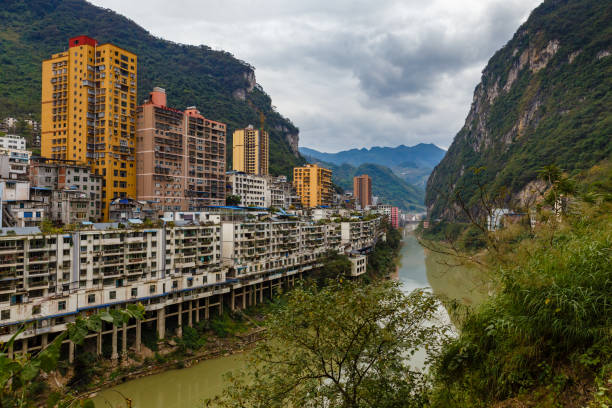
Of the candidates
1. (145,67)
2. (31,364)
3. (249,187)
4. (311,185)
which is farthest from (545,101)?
(31,364)

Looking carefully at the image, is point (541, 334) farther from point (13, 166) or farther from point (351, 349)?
point (13, 166)

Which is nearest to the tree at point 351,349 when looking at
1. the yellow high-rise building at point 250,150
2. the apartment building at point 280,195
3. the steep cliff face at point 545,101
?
the steep cliff face at point 545,101

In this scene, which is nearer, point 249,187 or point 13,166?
point 13,166

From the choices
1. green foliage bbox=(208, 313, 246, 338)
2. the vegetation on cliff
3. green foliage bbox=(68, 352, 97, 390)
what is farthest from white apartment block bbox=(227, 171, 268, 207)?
the vegetation on cliff

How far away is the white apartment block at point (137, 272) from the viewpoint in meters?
11.2

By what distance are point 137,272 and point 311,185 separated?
124 ft

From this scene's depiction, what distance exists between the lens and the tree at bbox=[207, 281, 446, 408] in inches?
155

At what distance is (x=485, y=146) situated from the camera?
3214 inches

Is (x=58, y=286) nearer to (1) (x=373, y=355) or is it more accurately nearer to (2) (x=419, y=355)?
(1) (x=373, y=355)

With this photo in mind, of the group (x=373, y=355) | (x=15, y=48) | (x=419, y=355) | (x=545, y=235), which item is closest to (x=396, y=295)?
(x=373, y=355)

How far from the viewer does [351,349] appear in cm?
409

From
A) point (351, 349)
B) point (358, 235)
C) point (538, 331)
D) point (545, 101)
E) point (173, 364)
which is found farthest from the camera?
point (545, 101)

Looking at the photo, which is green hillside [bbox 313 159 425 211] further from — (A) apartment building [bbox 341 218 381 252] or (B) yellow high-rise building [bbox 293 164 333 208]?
(A) apartment building [bbox 341 218 381 252]

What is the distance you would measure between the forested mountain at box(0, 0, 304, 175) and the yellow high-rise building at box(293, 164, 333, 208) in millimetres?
12813
